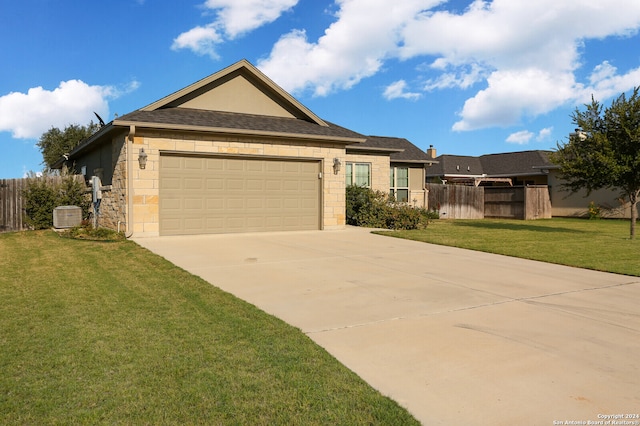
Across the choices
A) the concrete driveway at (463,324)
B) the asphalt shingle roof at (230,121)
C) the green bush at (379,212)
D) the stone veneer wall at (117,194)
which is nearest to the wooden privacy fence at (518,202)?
the green bush at (379,212)

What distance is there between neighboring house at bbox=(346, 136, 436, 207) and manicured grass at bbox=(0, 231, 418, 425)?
49.1 feet

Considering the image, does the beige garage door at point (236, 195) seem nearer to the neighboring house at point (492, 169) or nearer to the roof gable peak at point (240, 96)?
the roof gable peak at point (240, 96)

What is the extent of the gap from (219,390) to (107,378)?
0.93 m

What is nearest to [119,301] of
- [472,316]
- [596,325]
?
[472,316]

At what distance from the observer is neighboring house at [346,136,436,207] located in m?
20.9

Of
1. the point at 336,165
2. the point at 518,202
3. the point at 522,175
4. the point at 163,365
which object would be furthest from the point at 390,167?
the point at 163,365

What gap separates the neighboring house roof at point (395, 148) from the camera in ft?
Answer: 68.4

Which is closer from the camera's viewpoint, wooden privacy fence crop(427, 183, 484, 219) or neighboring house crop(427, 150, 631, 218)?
wooden privacy fence crop(427, 183, 484, 219)

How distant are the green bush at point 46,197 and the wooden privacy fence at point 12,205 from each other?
164 mm

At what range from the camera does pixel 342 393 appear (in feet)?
10.9

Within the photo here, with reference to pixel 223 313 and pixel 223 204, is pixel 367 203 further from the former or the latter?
pixel 223 313

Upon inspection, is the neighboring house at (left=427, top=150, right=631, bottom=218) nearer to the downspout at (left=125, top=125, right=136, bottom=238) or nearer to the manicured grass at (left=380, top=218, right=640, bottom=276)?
the manicured grass at (left=380, top=218, right=640, bottom=276)

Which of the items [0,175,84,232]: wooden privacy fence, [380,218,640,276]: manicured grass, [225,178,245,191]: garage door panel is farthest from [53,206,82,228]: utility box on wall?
[380,218,640,276]: manicured grass

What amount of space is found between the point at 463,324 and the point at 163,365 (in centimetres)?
316
